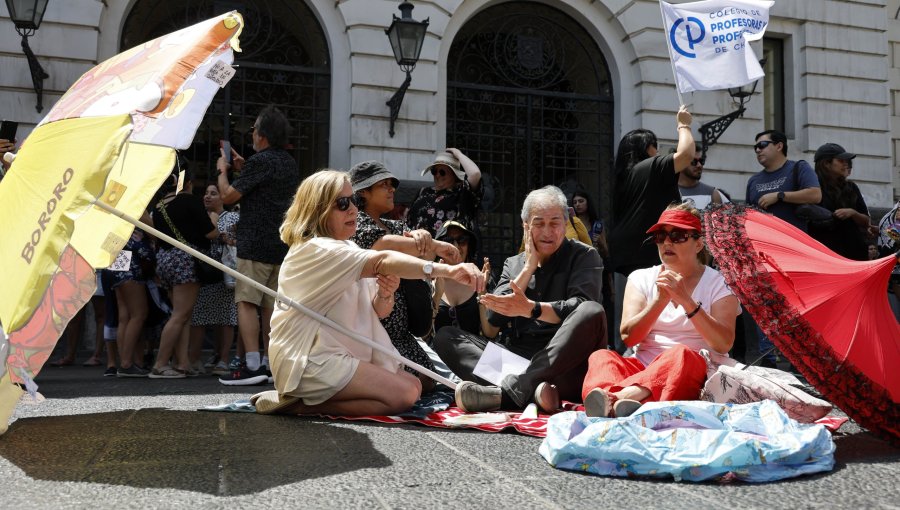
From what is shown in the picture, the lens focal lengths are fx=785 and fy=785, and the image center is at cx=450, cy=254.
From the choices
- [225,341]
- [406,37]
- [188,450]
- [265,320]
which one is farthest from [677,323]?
[406,37]

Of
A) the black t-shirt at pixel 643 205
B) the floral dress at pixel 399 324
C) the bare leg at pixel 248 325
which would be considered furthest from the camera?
the bare leg at pixel 248 325

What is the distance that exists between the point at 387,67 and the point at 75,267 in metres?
6.99

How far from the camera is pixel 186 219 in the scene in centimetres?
638

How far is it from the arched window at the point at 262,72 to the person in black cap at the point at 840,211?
5.77 meters

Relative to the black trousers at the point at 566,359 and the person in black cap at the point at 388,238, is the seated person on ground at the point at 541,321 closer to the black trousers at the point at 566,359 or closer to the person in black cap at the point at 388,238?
the black trousers at the point at 566,359

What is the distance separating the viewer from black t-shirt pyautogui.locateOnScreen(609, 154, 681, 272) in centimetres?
504

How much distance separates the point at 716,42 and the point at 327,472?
14.3 feet

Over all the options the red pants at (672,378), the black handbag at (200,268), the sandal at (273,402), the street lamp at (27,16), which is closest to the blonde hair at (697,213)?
the red pants at (672,378)

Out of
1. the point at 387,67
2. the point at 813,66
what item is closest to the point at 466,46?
the point at 387,67

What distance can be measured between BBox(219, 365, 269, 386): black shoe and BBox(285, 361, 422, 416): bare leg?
192 cm

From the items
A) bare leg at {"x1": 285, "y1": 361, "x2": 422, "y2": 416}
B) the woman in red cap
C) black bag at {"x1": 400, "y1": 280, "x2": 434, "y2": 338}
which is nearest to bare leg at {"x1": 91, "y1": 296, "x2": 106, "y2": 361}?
black bag at {"x1": 400, "y1": 280, "x2": 434, "y2": 338}

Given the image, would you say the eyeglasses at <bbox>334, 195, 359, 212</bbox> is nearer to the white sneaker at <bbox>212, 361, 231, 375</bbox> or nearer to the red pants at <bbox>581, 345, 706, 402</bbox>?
the red pants at <bbox>581, 345, 706, 402</bbox>

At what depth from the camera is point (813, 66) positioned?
11445mm

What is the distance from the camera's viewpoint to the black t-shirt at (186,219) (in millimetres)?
6355
